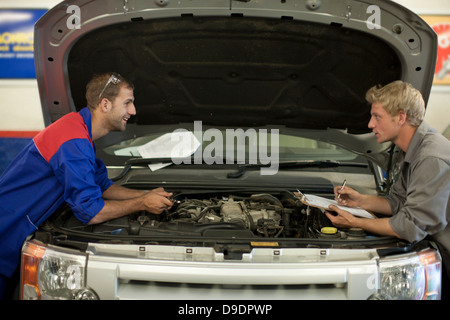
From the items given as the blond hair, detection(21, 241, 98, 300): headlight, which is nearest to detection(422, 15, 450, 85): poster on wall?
the blond hair

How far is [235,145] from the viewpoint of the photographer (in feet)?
8.50

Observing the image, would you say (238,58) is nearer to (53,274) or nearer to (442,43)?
(53,274)

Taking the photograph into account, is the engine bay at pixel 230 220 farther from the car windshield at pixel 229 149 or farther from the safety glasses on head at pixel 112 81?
the safety glasses on head at pixel 112 81

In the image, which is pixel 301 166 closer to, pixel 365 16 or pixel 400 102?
pixel 400 102

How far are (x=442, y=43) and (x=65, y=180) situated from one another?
5.10 metres

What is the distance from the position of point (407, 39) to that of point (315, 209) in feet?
3.03

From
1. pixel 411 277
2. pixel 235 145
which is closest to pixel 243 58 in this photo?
pixel 235 145

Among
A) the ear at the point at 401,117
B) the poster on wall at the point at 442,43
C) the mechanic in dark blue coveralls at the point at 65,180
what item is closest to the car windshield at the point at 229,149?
the mechanic in dark blue coveralls at the point at 65,180

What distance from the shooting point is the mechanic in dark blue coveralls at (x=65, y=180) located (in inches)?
75.8

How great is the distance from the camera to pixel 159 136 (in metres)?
2.61

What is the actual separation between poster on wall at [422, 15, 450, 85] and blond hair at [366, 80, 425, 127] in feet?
12.7

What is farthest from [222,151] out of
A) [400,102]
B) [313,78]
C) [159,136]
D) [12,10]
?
[12,10]

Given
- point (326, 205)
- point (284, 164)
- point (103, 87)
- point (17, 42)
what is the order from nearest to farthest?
point (326, 205) < point (103, 87) < point (284, 164) < point (17, 42)

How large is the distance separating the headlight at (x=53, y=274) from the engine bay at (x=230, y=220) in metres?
0.18
